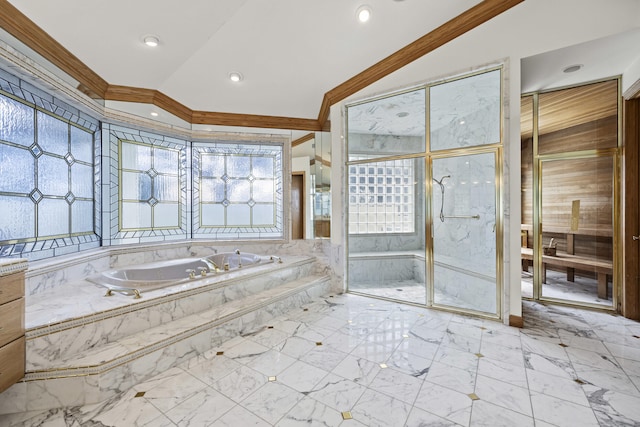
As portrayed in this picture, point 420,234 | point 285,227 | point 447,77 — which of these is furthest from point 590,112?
point 285,227

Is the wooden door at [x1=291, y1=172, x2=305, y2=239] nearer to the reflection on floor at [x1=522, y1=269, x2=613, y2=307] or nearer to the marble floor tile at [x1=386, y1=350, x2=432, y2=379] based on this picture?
the marble floor tile at [x1=386, y1=350, x2=432, y2=379]

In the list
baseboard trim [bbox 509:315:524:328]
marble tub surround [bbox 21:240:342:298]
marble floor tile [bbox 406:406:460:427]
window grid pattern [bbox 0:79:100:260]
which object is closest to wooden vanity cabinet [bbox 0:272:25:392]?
marble tub surround [bbox 21:240:342:298]

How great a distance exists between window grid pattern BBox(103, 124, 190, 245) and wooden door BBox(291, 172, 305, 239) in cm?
163

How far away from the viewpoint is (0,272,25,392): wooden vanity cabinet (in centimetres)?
141

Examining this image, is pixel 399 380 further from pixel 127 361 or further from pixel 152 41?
pixel 152 41

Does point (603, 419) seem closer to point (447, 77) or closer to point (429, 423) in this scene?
point (429, 423)

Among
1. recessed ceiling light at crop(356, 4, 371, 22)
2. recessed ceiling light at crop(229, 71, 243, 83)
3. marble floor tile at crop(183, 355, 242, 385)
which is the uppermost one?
recessed ceiling light at crop(356, 4, 371, 22)

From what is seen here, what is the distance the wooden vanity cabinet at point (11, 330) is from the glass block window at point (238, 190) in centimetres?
260

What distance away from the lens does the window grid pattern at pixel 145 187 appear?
329cm

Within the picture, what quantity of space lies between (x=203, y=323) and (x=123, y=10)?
2469 mm

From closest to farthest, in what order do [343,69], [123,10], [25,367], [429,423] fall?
[429,423] < [25,367] < [123,10] < [343,69]

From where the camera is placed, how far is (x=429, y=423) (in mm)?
1402

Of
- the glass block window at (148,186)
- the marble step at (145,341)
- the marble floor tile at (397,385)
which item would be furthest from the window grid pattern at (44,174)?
the marble floor tile at (397,385)

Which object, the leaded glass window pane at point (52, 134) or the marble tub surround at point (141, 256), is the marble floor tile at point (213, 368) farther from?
the leaded glass window pane at point (52, 134)
